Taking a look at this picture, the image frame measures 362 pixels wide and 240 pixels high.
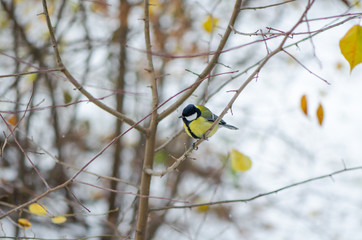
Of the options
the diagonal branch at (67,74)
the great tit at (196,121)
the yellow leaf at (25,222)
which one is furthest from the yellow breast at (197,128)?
the yellow leaf at (25,222)

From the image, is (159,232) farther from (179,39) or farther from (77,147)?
(179,39)

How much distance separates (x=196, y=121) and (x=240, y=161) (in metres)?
0.44

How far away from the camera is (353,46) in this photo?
134 centimetres

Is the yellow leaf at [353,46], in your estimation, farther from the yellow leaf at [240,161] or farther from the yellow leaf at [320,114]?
the yellow leaf at [240,161]

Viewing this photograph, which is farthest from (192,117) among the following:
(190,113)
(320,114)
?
(320,114)

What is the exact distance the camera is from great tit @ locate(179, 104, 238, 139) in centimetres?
231

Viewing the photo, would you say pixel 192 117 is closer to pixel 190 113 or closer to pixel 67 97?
pixel 190 113

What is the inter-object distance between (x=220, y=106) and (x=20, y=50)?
2.12 meters

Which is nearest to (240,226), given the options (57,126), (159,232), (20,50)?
(159,232)

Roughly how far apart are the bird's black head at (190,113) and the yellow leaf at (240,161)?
0.46m

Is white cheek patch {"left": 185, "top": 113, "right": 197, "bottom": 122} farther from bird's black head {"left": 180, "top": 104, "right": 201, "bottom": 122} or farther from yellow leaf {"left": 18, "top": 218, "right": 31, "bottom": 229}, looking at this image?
yellow leaf {"left": 18, "top": 218, "right": 31, "bottom": 229}

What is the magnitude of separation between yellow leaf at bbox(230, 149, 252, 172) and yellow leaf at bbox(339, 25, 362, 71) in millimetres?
849

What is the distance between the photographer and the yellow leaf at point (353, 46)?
133 cm

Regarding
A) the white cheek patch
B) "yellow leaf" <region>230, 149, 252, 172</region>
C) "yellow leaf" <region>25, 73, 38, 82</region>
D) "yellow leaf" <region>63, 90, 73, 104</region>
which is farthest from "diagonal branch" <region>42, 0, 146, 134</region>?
"yellow leaf" <region>63, 90, 73, 104</region>
